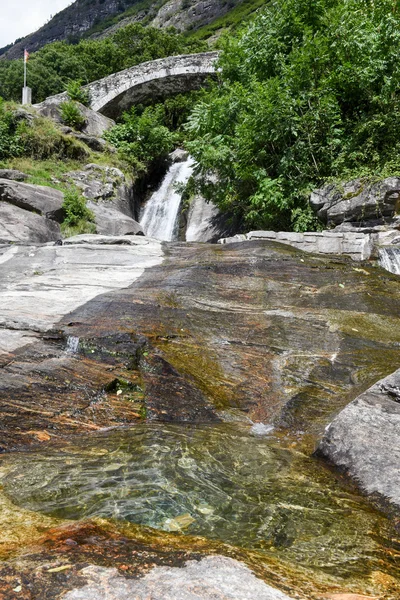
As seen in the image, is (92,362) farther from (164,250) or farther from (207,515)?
(164,250)

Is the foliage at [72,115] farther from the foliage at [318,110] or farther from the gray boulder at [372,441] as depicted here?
the gray boulder at [372,441]

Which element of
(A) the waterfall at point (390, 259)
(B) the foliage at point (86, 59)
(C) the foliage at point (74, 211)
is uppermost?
(B) the foliage at point (86, 59)

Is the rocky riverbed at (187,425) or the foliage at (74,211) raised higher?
the foliage at (74,211)

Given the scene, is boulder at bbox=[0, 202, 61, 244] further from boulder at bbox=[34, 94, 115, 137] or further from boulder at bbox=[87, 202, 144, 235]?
boulder at bbox=[34, 94, 115, 137]

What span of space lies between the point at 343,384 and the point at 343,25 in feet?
38.4

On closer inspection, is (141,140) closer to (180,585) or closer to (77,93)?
(77,93)

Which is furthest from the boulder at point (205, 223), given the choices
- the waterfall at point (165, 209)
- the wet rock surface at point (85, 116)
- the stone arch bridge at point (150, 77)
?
the stone arch bridge at point (150, 77)

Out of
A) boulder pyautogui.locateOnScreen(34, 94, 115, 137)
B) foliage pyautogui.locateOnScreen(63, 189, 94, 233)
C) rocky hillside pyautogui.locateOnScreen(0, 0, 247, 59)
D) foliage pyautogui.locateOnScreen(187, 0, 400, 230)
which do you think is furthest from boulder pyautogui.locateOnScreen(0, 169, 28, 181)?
rocky hillside pyautogui.locateOnScreen(0, 0, 247, 59)

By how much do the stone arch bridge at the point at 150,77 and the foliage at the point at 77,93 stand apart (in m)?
0.48

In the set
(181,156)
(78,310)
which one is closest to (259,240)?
(78,310)

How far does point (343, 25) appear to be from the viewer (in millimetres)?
12477

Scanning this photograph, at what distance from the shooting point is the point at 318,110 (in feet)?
40.1

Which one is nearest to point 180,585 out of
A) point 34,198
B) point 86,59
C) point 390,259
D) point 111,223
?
point 390,259

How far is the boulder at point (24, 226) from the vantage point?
13891 millimetres
